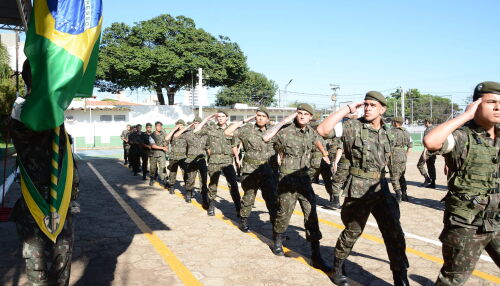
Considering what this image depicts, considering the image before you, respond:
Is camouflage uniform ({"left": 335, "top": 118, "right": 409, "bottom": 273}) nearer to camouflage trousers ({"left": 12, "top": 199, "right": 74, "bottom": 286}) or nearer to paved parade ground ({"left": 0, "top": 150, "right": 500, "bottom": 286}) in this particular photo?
Result: paved parade ground ({"left": 0, "top": 150, "right": 500, "bottom": 286})

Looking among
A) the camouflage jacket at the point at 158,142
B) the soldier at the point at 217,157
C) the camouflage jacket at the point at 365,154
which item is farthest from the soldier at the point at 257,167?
the camouflage jacket at the point at 158,142

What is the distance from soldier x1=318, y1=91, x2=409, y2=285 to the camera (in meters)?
3.82

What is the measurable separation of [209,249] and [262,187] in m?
1.26

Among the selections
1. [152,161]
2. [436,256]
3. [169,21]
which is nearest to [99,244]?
[436,256]

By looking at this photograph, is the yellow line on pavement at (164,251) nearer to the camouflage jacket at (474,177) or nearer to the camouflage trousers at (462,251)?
the camouflage trousers at (462,251)

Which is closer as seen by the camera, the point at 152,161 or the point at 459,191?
the point at 459,191

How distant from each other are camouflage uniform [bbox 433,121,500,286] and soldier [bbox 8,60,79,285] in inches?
118

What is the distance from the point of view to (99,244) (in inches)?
219

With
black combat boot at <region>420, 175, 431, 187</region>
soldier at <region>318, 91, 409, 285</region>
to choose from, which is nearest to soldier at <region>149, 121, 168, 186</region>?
black combat boot at <region>420, 175, 431, 187</region>

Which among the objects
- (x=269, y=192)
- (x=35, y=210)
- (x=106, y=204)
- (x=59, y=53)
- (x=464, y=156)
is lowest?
(x=106, y=204)

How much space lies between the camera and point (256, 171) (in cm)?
600

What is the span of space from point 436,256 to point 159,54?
3838cm

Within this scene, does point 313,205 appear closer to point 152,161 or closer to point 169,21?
point 152,161

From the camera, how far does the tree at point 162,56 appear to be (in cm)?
3978
